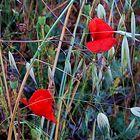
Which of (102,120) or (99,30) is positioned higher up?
(99,30)

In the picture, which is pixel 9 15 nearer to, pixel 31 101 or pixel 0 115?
pixel 0 115

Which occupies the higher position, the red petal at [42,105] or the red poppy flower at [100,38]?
the red poppy flower at [100,38]

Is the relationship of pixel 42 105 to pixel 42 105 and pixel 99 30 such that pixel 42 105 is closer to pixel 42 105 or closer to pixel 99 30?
pixel 42 105

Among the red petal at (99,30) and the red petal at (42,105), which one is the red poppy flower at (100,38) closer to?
the red petal at (99,30)

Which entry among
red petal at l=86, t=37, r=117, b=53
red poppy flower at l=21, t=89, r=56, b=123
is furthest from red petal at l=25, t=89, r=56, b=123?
red petal at l=86, t=37, r=117, b=53

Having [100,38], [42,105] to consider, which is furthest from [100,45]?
[42,105]

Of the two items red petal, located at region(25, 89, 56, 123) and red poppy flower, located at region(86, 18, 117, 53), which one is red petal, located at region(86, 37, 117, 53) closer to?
red poppy flower, located at region(86, 18, 117, 53)

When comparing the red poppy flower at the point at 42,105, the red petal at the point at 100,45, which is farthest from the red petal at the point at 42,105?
the red petal at the point at 100,45
